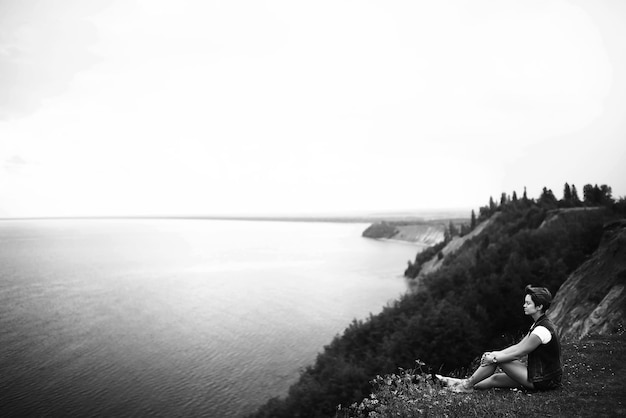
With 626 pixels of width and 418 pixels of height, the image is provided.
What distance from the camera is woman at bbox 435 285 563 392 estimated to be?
7.16 m

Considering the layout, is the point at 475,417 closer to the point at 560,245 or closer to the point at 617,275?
the point at 617,275

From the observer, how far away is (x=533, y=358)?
7.50m

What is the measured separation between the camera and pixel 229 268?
79.7 meters

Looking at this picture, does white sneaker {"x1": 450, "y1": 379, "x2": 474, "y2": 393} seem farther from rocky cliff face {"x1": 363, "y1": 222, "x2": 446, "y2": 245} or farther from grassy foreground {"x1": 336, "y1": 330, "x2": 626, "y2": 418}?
rocky cliff face {"x1": 363, "y1": 222, "x2": 446, "y2": 245}

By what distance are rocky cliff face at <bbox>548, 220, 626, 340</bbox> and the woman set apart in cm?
727

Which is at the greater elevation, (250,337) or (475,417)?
(475,417)

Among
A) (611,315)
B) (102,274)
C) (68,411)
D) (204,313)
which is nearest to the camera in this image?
(611,315)

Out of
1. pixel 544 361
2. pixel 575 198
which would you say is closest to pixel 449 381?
pixel 544 361

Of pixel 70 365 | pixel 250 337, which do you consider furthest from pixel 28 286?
pixel 250 337

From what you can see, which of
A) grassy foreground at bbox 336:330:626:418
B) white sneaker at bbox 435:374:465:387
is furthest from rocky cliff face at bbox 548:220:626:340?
white sneaker at bbox 435:374:465:387

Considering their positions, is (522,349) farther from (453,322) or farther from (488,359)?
(453,322)

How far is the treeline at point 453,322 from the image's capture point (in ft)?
70.7

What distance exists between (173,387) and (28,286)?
4383cm

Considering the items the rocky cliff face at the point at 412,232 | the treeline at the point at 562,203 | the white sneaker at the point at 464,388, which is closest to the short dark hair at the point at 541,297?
the white sneaker at the point at 464,388
